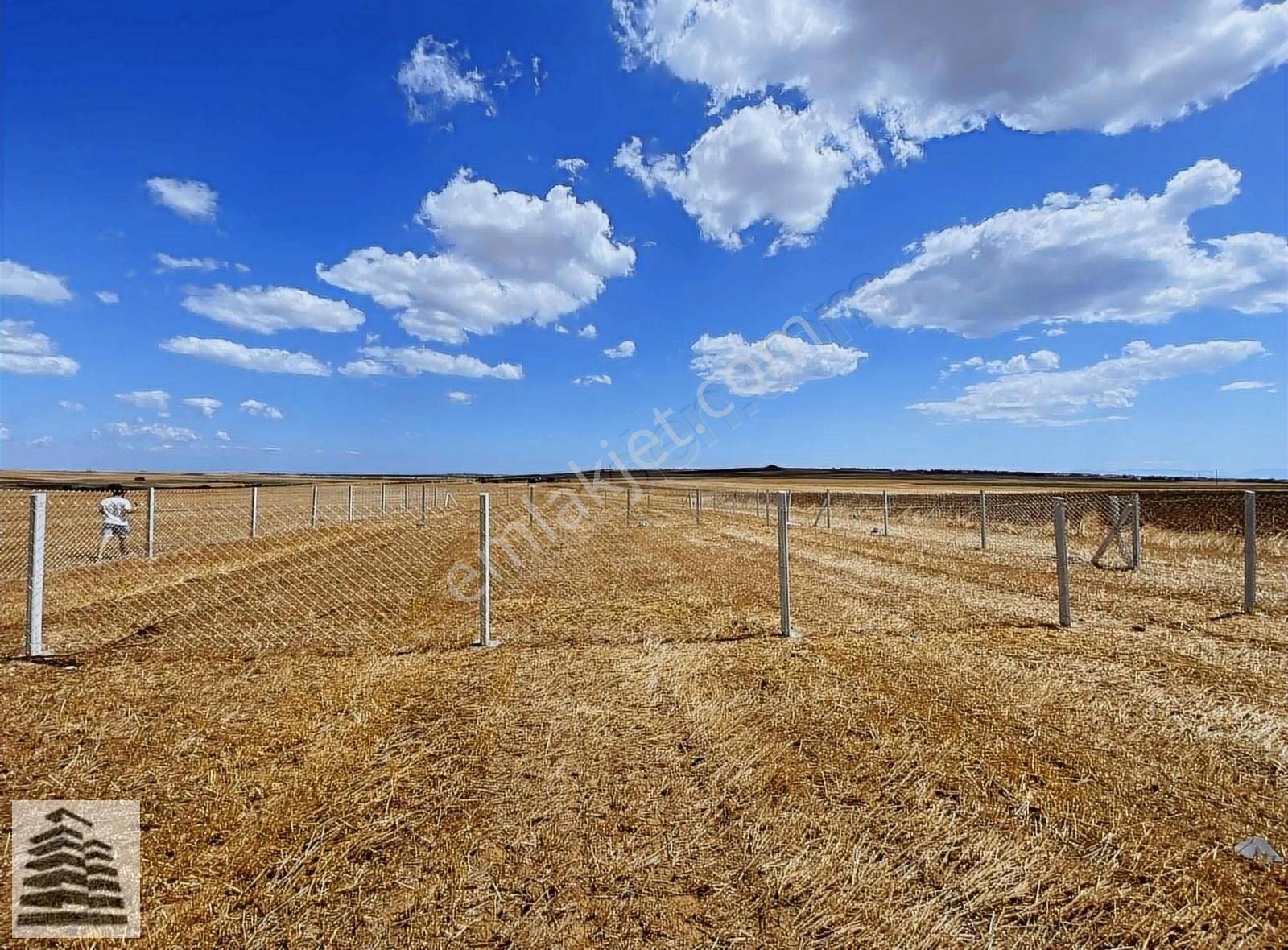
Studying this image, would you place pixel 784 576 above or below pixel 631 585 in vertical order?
above

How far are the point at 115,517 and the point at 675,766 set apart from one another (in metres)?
16.3

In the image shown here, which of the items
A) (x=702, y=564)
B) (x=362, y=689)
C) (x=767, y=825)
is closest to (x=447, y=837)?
(x=767, y=825)

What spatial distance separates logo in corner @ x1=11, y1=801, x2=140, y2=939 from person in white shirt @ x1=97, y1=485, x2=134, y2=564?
1271 centimetres

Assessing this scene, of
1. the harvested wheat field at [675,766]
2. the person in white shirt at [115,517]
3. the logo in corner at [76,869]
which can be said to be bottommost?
the logo in corner at [76,869]

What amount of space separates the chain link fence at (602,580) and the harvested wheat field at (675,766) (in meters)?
0.13

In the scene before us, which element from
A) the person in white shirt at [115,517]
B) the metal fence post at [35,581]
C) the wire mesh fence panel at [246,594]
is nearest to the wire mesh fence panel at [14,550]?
the wire mesh fence panel at [246,594]

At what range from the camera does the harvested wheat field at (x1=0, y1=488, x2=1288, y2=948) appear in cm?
241

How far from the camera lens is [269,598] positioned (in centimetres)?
860

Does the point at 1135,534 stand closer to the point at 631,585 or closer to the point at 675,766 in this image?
the point at 631,585

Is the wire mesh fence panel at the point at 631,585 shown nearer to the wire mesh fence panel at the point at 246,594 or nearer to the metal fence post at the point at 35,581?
the wire mesh fence panel at the point at 246,594

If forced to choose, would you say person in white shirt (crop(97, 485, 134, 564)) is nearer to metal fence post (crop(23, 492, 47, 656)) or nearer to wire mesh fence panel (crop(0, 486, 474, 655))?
wire mesh fence panel (crop(0, 486, 474, 655))

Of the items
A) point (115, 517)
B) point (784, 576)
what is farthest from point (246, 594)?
point (784, 576)

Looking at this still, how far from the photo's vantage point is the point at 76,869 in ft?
8.76

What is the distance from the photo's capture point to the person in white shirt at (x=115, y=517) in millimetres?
12945
